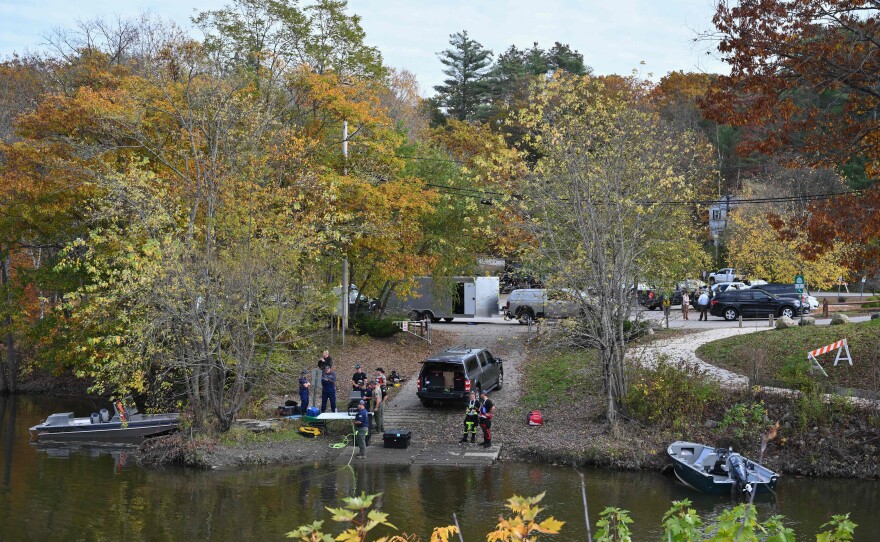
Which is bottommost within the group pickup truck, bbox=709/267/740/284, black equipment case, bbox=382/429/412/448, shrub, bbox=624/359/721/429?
black equipment case, bbox=382/429/412/448

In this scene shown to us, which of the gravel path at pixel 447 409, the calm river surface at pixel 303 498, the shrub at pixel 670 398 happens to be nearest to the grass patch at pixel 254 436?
the calm river surface at pixel 303 498

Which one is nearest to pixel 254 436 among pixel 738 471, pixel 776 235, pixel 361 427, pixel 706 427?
pixel 361 427

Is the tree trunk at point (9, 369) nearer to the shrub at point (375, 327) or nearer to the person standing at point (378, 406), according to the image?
the shrub at point (375, 327)

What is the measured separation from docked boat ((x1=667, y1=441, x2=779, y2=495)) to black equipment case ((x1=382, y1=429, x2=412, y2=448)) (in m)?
6.35

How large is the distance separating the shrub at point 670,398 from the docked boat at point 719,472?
2.09m

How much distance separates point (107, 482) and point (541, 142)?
546 inches

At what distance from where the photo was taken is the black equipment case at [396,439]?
68.7ft

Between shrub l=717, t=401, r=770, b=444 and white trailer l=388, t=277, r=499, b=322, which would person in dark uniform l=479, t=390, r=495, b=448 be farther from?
white trailer l=388, t=277, r=499, b=322

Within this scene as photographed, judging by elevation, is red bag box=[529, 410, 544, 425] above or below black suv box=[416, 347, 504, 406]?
below

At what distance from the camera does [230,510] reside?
16281 millimetres

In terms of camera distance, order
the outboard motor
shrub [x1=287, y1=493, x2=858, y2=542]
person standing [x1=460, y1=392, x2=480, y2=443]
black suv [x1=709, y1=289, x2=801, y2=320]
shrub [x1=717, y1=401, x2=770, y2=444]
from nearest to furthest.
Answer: shrub [x1=287, y1=493, x2=858, y2=542], the outboard motor, shrub [x1=717, y1=401, x2=770, y2=444], person standing [x1=460, y1=392, x2=480, y2=443], black suv [x1=709, y1=289, x2=801, y2=320]

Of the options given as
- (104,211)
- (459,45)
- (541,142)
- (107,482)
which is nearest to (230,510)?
(107,482)

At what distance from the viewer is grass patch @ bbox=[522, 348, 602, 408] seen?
81.7ft

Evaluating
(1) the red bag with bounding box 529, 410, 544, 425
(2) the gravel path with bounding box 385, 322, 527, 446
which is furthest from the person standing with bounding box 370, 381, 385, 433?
(1) the red bag with bounding box 529, 410, 544, 425
